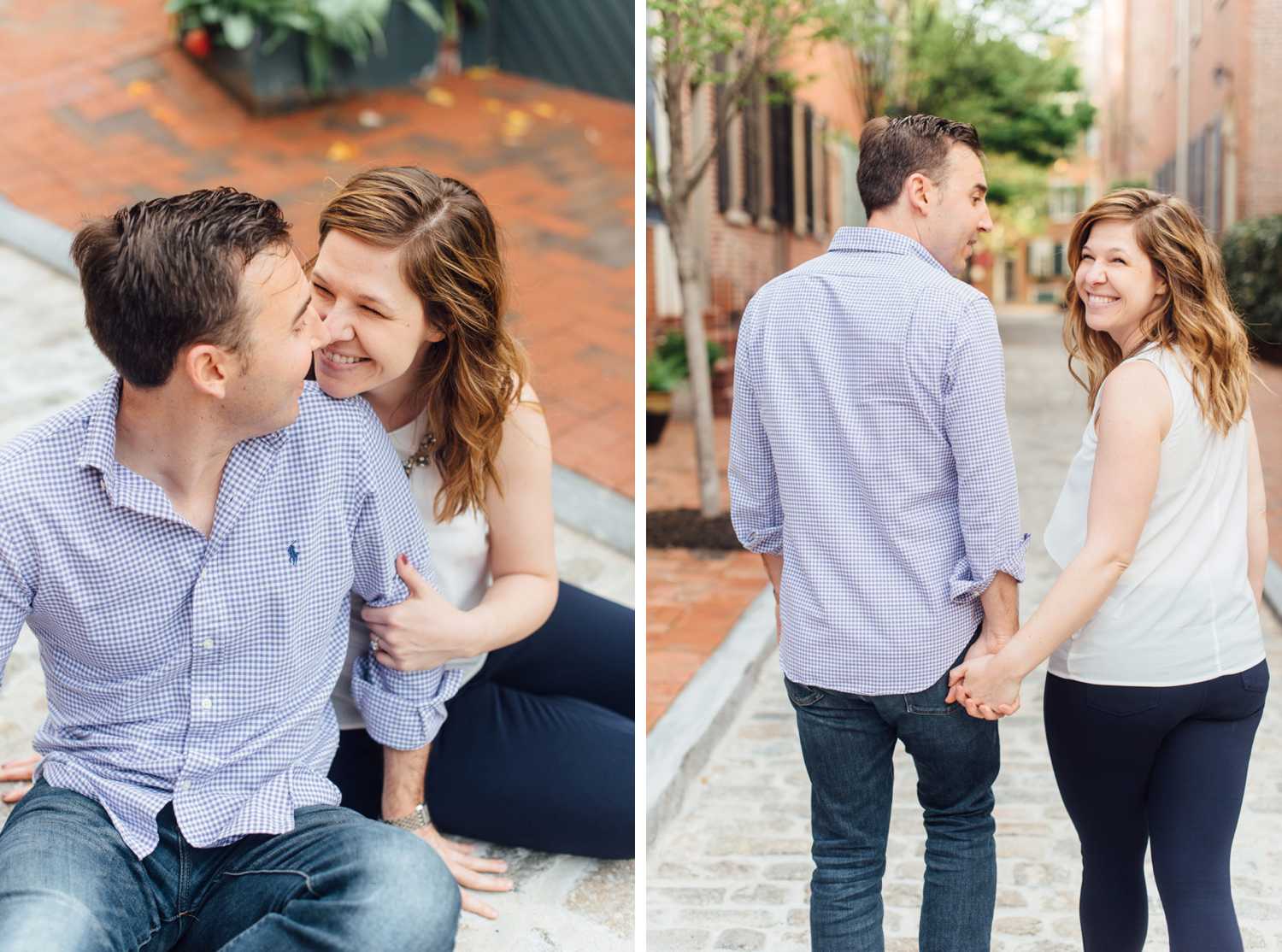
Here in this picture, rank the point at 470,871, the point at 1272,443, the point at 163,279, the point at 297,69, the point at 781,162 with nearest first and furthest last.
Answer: the point at 163,279, the point at 470,871, the point at 297,69, the point at 1272,443, the point at 781,162

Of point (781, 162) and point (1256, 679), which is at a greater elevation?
point (1256, 679)

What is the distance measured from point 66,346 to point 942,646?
4370mm

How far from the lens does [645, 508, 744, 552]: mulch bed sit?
→ 21.5 ft

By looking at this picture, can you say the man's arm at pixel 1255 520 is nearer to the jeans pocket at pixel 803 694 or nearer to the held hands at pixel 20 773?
the jeans pocket at pixel 803 694

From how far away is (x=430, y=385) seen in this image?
253cm

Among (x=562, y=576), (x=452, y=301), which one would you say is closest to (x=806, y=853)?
(x=562, y=576)

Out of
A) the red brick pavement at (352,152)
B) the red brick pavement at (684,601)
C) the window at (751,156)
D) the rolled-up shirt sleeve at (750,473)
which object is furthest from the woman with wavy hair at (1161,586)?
the window at (751,156)

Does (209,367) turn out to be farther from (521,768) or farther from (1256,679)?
(1256,679)

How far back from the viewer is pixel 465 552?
105 inches

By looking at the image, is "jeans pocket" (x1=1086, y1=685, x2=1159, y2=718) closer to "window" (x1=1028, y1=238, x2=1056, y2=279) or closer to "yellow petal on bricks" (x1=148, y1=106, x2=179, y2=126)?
"yellow petal on bricks" (x1=148, y1=106, x2=179, y2=126)

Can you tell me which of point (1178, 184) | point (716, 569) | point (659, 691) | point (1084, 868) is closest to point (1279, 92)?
point (1178, 184)

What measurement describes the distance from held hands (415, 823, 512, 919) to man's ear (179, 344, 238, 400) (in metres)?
1.05

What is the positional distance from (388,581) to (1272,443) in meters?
8.49


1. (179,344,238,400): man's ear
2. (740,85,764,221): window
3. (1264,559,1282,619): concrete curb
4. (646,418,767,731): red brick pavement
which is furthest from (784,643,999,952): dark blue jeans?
(740,85,764,221): window
